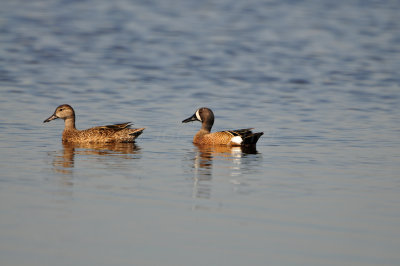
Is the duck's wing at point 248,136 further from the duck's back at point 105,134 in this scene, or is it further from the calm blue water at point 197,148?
the duck's back at point 105,134

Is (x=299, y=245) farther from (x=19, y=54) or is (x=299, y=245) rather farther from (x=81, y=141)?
(x=19, y=54)

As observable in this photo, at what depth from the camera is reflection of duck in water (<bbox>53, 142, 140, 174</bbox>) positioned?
1140 centimetres

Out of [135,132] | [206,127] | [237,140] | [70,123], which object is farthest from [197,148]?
[70,123]

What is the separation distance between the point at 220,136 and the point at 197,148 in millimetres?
835

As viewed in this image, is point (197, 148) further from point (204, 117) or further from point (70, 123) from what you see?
point (70, 123)

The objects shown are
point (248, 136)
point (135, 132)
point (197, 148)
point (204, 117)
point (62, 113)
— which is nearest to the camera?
point (197, 148)

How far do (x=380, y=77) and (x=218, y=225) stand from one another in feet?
58.4

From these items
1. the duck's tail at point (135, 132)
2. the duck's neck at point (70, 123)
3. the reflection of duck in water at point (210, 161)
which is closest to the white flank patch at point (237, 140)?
the reflection of duck in water at point (210, 161)

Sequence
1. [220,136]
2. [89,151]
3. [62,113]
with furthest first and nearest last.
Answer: [62,113]
[220,136]
[89,151]

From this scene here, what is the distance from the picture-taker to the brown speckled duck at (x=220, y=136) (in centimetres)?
1426

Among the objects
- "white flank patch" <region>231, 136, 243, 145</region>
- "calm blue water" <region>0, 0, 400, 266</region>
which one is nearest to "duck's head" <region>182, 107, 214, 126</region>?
"calm blue water" <region>0, 0, 400, 266</region>

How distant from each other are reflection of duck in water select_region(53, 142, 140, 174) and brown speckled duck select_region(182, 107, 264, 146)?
4.76ft

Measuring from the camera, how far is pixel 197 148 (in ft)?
46.2

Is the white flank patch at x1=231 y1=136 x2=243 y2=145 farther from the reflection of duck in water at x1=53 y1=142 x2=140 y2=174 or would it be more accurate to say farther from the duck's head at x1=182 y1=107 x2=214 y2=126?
the reflection of duck in water at x1=53 y1=142 x2=140 y2=174
